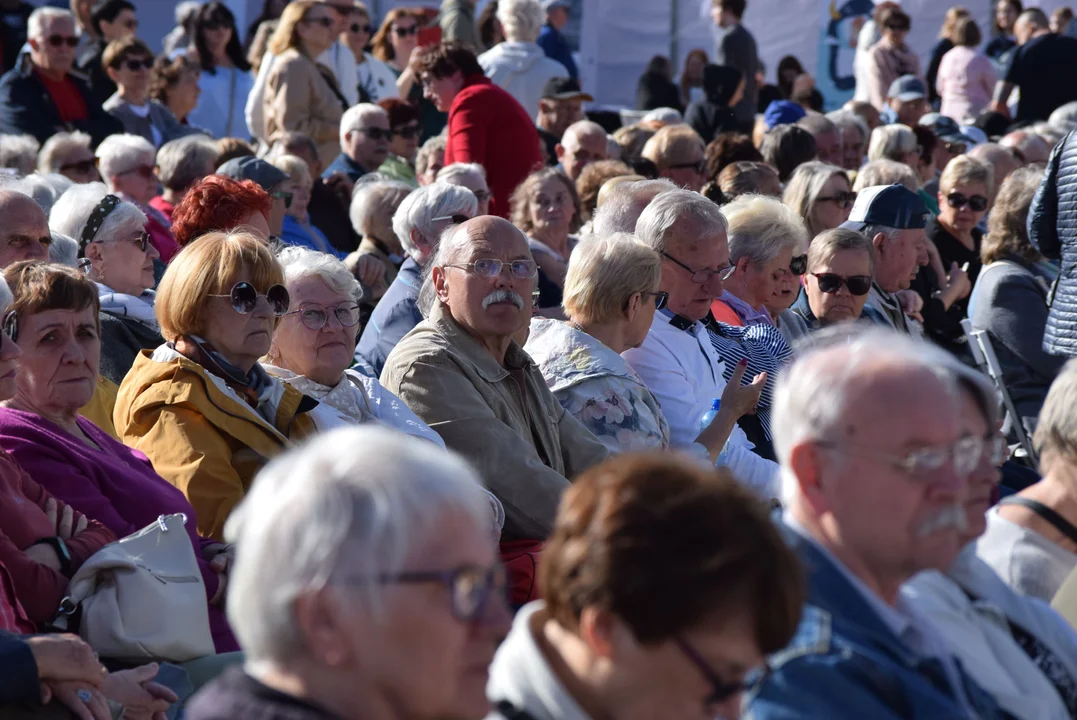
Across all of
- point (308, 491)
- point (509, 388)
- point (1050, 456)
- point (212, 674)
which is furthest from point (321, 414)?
point (308, 491)

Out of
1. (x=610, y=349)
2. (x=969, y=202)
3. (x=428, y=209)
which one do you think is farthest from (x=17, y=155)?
(x=969, y=202)

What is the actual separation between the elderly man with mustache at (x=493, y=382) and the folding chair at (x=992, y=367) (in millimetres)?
2559

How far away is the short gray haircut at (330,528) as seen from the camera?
175 centimetres

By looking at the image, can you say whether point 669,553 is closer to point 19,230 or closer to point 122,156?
point 19,230

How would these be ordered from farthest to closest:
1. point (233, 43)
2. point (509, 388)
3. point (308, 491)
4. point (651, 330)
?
point (233, 43), point (651, 330), point (509, 388), point (308, 491)

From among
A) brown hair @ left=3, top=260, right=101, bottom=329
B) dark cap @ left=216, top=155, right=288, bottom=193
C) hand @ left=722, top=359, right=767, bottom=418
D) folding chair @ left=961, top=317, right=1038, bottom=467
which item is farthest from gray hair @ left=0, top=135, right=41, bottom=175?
folding chair @ left=961, top=317, right=1038, bottom=467

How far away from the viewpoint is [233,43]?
10688mm

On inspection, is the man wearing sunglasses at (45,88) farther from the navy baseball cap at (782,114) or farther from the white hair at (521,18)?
the navy baseball cap at (782,114)

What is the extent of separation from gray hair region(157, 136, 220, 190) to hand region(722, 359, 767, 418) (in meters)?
3.20

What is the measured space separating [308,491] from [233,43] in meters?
9.47

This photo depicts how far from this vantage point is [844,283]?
573 cm

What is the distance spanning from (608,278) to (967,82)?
9.95 m

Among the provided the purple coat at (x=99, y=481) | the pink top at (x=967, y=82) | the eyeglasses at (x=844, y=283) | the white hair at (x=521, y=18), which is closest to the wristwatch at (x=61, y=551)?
the purple coat at (x=99, y=481)

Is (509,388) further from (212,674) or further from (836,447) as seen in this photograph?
(836,447)
